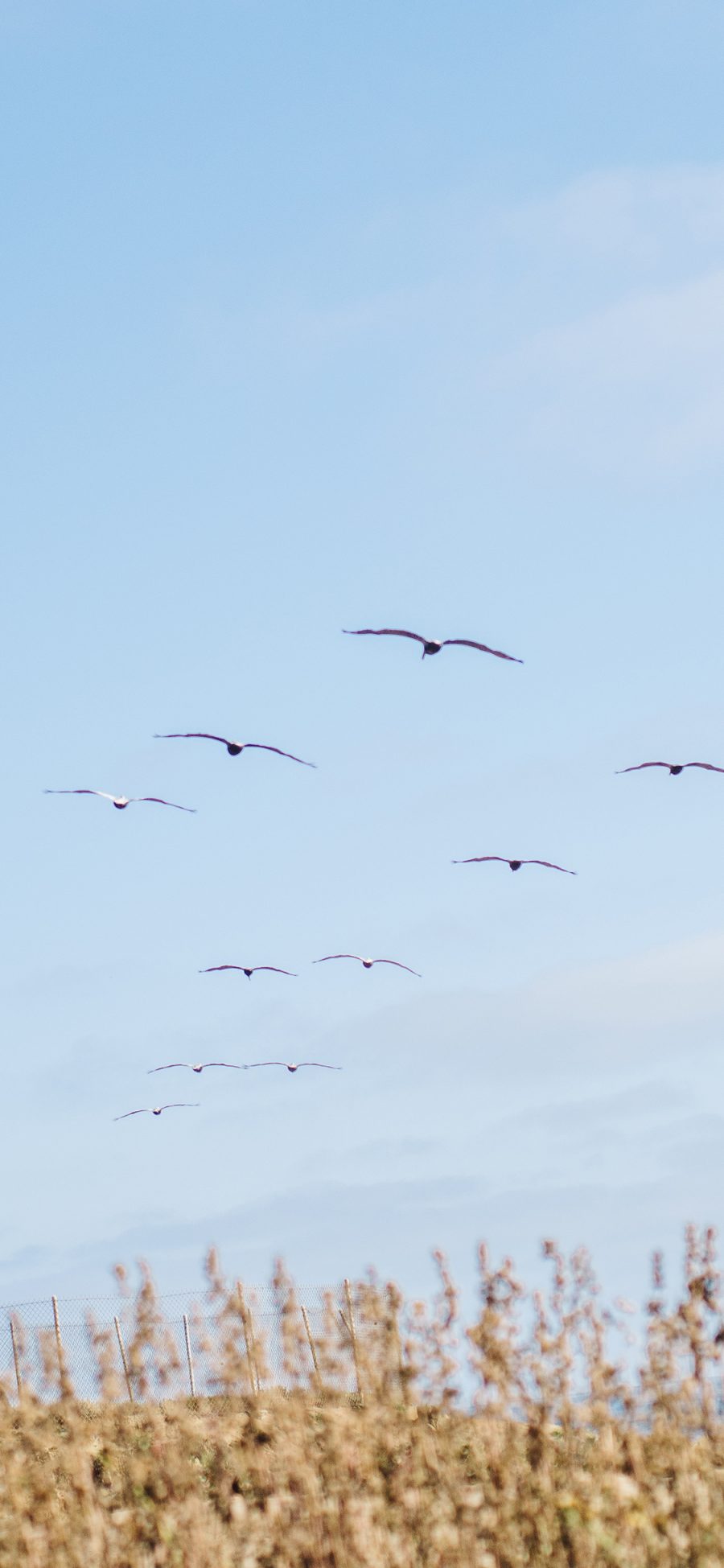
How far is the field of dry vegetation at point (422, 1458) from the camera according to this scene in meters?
10.1

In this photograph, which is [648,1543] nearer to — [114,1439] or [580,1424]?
[580,1424]

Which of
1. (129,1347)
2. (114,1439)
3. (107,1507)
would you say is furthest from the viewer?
(114,1439)

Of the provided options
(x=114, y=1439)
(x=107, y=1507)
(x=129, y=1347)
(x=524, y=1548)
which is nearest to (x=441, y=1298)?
(x=524, y=1548)

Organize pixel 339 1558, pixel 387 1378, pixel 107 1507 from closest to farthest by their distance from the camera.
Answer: pixel 339 1558, pixel 387 1378, pixel 107 1507

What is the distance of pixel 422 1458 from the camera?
1089 centimetres

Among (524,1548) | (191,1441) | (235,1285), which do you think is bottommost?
(524,1548)

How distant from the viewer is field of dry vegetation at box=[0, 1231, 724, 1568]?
33.3ft

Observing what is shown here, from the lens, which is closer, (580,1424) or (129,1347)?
(580,1424)

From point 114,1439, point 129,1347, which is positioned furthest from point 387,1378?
point 114,1439

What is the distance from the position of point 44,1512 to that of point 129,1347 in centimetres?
146

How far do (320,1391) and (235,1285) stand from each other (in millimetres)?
1206

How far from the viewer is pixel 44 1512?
11.3m

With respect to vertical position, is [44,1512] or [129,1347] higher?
[129,1347]

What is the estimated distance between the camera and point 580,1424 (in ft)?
37.1
